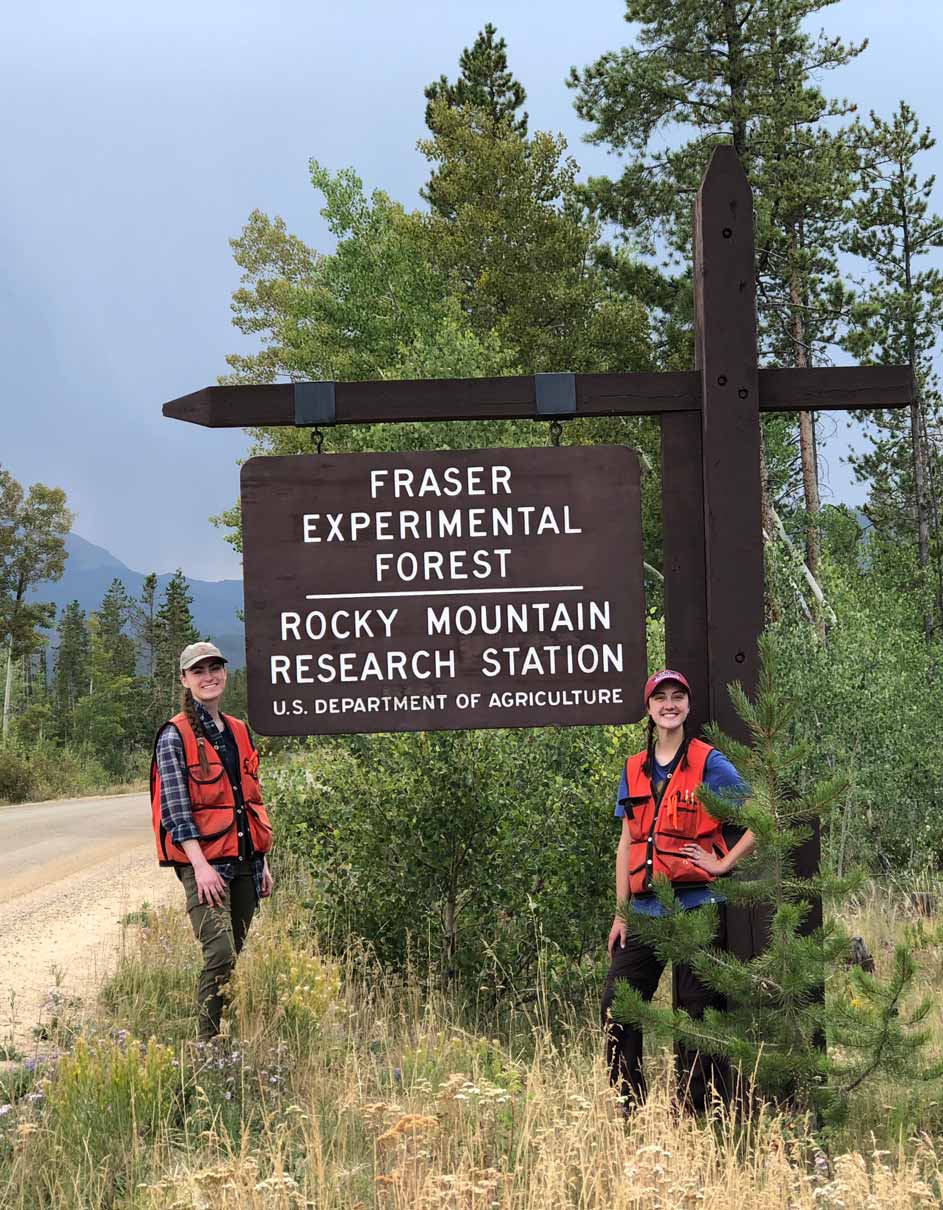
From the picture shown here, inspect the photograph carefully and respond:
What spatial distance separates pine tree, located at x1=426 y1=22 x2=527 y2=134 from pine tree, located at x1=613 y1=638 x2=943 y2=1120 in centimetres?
2676

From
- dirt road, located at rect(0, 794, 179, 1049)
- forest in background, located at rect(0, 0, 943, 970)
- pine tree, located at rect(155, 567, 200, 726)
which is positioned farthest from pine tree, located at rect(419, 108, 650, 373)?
pine tree, located at rect(155, 567, 200, 726)

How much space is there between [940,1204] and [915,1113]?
0.62 meters

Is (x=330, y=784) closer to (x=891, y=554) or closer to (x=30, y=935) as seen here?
(x=30, y=935)

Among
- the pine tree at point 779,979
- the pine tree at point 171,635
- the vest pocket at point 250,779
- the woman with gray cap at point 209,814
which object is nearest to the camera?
the pine tree at point 779,979

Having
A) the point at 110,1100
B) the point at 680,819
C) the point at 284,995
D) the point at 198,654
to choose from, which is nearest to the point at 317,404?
the point at 198,654

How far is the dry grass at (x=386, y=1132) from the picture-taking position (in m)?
3.46

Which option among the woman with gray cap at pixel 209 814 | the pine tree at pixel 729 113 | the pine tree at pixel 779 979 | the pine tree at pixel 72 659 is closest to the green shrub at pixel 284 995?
the woman with gray cap at pixel 209 814

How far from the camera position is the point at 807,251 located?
22.4m

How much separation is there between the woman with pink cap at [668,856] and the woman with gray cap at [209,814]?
1.63m

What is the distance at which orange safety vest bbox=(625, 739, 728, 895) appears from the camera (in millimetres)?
4531

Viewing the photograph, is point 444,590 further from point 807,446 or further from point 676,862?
point 807,446

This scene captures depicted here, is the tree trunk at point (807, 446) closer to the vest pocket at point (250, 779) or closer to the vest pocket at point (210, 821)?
the vest pocket at point (250, 779)

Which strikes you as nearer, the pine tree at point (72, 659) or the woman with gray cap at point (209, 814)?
the woman with gray cap at point (209, 814)

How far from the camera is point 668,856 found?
453cm
